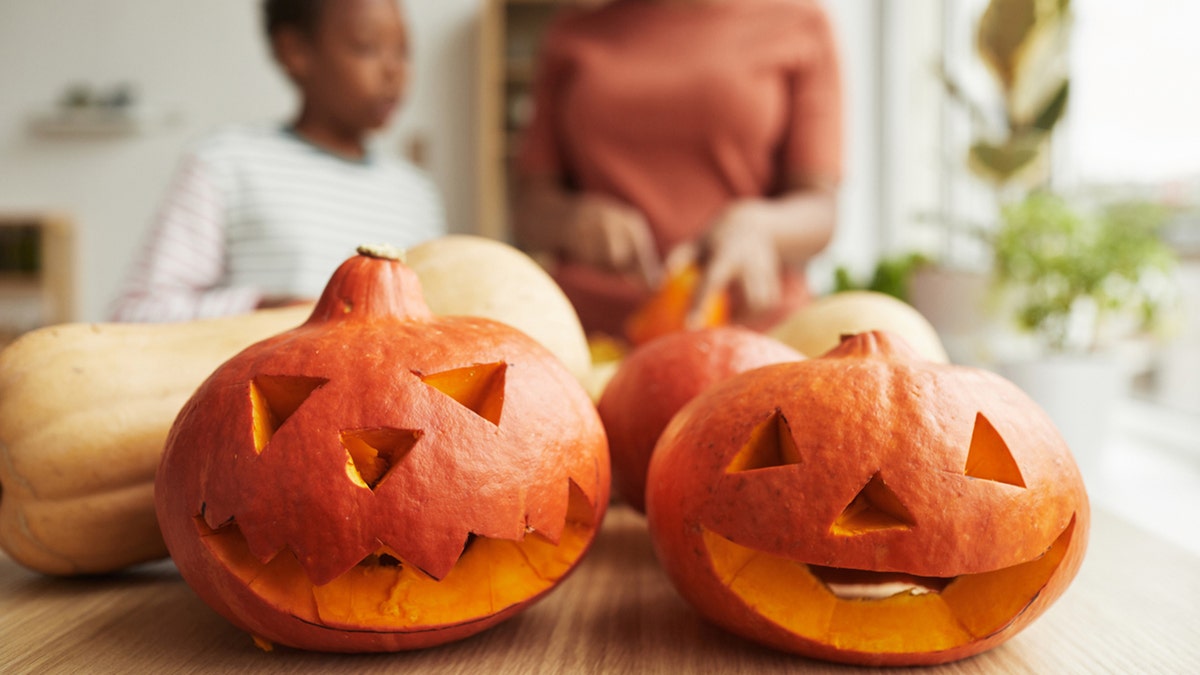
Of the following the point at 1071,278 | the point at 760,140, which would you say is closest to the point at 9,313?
Answer: the point at 760,140

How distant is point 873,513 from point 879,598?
0.15ft

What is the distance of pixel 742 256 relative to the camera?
1394 millimetres

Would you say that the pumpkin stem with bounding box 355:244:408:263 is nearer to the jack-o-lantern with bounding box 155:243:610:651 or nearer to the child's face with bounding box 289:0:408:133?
the jack-o-lantern with bounding box 155:243:610:651

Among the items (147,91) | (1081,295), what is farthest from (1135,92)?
(147,91)

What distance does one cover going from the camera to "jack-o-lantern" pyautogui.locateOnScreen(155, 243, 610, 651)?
461 millimetres

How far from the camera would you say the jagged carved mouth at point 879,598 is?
0.47m

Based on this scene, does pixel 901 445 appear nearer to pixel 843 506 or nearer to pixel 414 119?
pixel 843 506

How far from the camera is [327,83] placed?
159 centimetres

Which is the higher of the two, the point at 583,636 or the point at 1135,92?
the point at 1135,92

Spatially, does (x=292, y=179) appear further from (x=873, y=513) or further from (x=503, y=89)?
(x=503, y=89)

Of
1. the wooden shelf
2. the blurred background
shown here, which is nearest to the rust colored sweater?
the blurred background

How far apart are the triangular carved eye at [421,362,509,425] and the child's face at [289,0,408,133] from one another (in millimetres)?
1183

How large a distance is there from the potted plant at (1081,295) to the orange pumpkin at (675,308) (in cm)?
42

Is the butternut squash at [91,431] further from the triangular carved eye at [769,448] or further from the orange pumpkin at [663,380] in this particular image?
the triangular carved eye at [769,448]
